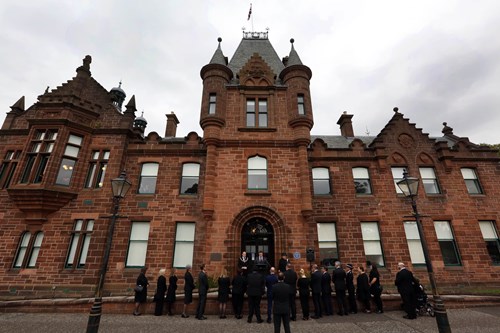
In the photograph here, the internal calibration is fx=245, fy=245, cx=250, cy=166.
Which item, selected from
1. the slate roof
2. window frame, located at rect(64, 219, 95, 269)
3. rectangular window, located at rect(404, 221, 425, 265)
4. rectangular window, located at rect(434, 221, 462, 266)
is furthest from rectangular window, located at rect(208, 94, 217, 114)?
rectangular window, located at rect(434, 221, 462, 266)

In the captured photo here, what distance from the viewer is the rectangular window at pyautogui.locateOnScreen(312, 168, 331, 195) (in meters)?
16.0

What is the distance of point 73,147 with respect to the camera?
15359 mm

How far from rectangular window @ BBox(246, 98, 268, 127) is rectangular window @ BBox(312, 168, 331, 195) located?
476cm

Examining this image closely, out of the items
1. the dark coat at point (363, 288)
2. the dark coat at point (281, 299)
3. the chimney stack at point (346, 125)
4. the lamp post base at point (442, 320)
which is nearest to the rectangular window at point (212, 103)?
the dark coat at point (281, 299)

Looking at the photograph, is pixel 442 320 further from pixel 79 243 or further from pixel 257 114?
pixel 79 243

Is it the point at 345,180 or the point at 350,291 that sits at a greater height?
the point at 345,180

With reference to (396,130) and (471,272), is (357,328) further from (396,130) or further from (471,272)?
(396,130)

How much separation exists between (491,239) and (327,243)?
10.5m

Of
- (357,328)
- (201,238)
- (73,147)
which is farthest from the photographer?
(73,147)

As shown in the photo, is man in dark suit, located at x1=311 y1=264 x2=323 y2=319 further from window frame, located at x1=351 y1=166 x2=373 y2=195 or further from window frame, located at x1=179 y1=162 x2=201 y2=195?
window frame, located at x1=179 y1=162 x2=201 y2=195

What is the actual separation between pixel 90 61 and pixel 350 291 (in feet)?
71.0

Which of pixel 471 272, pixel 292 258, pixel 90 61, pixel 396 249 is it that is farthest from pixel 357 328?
pixel 90 61

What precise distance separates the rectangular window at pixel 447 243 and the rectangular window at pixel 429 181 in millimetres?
2112

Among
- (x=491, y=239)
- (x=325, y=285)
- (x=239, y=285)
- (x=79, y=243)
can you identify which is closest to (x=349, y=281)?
(x=325, y=285)
